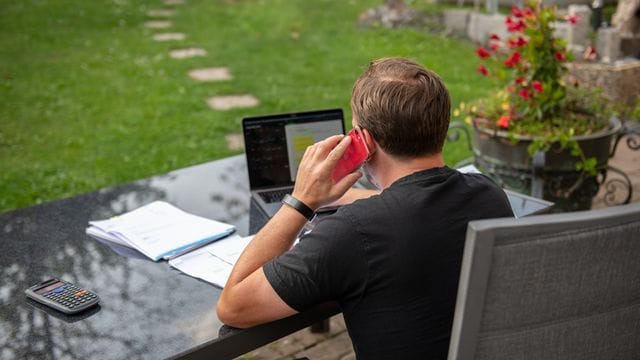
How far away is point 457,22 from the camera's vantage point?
891 cm

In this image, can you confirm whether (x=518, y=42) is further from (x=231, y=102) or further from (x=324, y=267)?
(x=231, y=102)

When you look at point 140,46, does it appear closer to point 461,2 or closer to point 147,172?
point 147,172

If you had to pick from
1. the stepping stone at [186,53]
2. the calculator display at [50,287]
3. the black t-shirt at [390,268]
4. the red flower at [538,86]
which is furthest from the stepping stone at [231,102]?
the black t-shirt at [390,268]

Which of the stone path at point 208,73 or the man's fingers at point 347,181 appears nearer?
the man's fingers at point 347,181

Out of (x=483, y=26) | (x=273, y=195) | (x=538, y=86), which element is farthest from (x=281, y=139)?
(x=483, y=26)

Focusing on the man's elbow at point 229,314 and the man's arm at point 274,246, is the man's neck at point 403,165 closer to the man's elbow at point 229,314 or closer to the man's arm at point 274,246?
the man's arm at point 274,246

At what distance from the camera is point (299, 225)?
1.87m

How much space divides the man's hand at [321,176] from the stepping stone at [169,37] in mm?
7084

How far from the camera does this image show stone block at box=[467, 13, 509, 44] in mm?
8180

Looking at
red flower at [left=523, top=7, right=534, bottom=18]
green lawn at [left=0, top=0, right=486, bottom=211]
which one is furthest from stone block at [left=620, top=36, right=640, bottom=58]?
red flower at [left=523, top=7, right=534, bottom=18]

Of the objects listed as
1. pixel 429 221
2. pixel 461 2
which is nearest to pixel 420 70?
pixel 429 221

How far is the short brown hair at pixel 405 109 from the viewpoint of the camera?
5.64 feet

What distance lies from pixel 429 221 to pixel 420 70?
370 mm

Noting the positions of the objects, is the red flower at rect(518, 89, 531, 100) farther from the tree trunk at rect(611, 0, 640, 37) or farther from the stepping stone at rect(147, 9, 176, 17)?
the stepping stone at rect(147, 9, 176, 17)
